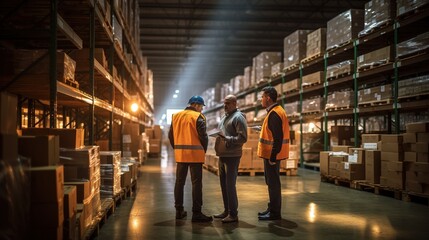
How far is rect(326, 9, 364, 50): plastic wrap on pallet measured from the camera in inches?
417

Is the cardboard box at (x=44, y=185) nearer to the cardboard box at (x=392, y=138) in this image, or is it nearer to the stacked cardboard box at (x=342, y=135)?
the cardboard box at (x=392, y=138)

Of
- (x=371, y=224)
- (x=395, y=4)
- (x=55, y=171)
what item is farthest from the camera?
(x=395, y=4)

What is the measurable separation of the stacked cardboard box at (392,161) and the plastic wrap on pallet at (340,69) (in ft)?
10.9

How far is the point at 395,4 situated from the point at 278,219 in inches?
235

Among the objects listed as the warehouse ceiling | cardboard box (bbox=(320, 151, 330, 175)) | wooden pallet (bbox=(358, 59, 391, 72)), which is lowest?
cardboard box (bbox=(320, 151, 330, 175))

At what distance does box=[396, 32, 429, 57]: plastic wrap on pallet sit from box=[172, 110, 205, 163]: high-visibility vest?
203 inches

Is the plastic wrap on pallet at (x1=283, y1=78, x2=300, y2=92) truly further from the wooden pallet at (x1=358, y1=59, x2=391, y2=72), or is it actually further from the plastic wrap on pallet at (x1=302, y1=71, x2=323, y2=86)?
the wooden pallet at (x1=358, y1=59, x2=391, y2=72)

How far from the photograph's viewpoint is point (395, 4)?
8977 mm

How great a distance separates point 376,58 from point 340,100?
2.10 meters

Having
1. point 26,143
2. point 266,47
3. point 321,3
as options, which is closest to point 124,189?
point 26,143

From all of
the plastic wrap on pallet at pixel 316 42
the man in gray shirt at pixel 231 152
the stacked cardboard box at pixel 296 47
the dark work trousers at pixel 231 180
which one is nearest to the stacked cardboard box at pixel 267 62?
the stacked cardboard box at pixel 296 47

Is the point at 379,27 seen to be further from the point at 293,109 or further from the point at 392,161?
the point at 293,109

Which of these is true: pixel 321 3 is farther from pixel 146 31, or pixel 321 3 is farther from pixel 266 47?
pixel 146 31

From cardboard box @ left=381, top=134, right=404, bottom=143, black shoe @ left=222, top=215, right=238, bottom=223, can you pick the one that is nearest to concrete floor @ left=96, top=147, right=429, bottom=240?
black shoe @ left=222, top=215, right=238, bottom=223
